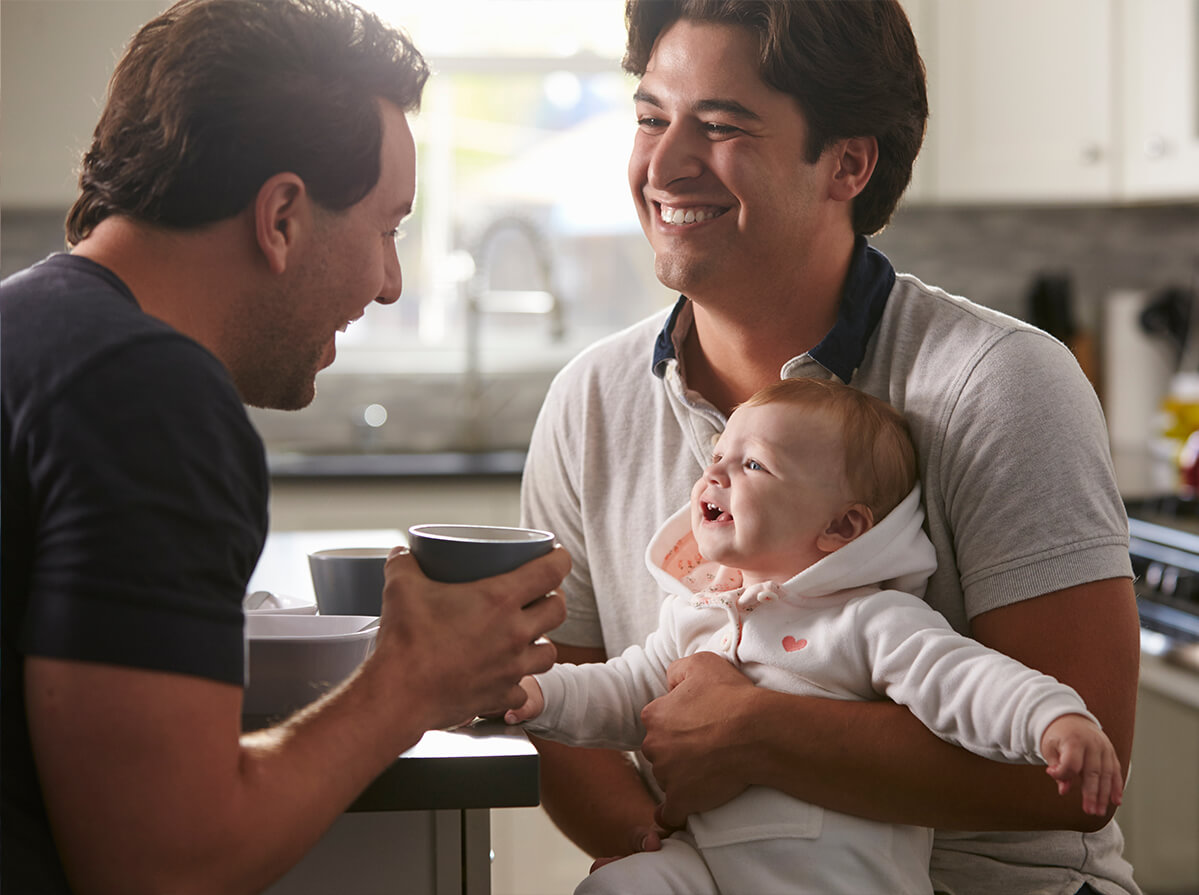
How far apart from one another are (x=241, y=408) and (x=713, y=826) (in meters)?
0.68

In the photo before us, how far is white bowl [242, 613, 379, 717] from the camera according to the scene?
1076mm

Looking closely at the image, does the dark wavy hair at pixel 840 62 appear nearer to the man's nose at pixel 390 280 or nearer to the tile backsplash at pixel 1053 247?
the man's nose at pixel 390 280

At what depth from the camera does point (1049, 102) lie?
3.78 m

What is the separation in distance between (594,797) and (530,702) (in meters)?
0.32

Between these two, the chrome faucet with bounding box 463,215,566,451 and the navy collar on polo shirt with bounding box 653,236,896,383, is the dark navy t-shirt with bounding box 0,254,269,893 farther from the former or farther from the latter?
the chrome faucet with bounding box 463,215,566,451

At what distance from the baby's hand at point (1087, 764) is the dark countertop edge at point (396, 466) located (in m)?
2.38

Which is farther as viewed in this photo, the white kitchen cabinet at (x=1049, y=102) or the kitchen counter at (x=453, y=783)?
the white kitchen cabinet at (x=1049, y=102)

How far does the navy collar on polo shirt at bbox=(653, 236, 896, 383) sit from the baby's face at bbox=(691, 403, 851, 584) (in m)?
0.14

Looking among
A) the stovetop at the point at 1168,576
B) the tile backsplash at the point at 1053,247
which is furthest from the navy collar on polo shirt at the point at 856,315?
the tile backsplash at the point at 1053,247

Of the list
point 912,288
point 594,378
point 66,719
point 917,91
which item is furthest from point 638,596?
point 66,719

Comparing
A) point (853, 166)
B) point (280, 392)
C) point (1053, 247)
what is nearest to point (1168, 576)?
point (853, 166)

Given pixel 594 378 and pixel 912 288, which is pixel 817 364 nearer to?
pixel 912 288

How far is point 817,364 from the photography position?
147cm

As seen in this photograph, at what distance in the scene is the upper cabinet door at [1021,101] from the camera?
12.2ft
